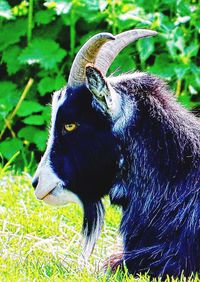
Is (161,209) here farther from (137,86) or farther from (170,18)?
(170,18)

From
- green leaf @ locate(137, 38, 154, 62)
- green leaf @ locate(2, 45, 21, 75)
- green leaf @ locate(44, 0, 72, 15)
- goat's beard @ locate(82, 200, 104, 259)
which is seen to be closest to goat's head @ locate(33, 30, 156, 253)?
goat's beard @ locate(82, 200, 104, 259)

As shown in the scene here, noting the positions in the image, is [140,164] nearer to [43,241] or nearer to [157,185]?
[157,185]

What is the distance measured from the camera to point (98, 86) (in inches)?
190

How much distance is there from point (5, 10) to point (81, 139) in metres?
3.44

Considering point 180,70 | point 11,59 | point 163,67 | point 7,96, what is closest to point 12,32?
point 11,59

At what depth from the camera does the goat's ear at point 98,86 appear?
15.7 ft

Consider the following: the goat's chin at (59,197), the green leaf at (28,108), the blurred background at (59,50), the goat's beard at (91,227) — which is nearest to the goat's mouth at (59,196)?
the goat's chin at (59,197)

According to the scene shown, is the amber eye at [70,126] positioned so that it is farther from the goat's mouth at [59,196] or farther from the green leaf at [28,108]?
the green leaf at [28,108]

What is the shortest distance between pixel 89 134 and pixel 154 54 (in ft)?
10.7

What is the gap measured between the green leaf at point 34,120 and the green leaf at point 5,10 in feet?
2.62

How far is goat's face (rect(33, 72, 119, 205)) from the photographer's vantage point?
4898 mm

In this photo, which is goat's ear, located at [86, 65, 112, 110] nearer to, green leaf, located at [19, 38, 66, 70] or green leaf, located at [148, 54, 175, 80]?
green leaf, located at [148, 54, 175, 80]

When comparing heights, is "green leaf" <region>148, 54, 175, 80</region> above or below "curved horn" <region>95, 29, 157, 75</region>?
below

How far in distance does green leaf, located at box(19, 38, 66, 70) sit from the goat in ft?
10.1
